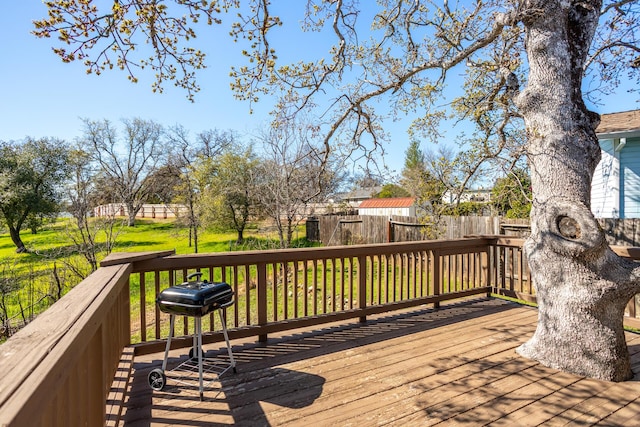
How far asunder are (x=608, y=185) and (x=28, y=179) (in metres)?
18.1

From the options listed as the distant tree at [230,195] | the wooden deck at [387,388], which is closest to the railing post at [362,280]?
the wooden deck at [387,388]

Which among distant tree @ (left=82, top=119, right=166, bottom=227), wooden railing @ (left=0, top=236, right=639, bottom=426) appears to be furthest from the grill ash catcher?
distant tree @ (left=82, top=119, right=166, bottom=227)

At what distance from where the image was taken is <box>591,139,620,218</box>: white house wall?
681cm

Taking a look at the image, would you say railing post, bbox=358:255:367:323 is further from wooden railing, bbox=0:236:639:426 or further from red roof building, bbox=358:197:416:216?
red roof building, bbox=358:197:416:216

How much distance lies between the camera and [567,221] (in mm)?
2898

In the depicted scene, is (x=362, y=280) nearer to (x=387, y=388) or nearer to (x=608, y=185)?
(x=387, y=388)

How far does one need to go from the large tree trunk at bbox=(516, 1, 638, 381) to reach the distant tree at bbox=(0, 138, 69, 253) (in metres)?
14.2

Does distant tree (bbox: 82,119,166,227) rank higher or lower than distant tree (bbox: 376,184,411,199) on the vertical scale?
higher

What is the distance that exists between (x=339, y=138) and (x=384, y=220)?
5.47 metres

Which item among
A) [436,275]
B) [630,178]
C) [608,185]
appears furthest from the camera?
[608,185]

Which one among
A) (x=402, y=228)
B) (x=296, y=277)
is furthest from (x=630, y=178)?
(x=296, y=277)

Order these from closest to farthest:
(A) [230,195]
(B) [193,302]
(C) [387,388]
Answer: (B) [193,302], (C) [387,388], (A) [230,195]

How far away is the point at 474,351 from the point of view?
10.6 feet

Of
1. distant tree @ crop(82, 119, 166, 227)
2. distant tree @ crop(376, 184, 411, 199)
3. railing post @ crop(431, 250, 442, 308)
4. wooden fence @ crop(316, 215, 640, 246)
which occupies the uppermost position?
distant tree @ crop(82, 119, 166, 227)
